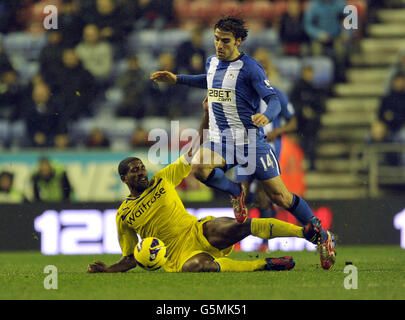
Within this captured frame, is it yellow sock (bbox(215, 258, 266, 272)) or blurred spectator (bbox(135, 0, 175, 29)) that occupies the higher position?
blurred spectator (bbox(135, 0, 175, 29))

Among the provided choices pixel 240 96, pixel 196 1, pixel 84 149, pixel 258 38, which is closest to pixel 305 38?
pixel 258 38

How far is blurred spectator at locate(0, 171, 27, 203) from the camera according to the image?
12.1m

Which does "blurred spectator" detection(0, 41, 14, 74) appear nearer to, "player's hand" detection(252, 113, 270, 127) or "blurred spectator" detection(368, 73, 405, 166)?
"blurred spectator" detection(368, 73, 405, 166)

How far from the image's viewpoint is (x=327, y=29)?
Result: 572 inches

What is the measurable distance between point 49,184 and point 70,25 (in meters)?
3.54

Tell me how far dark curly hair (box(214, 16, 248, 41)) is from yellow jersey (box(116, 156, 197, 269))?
118 cm

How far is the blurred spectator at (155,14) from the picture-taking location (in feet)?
50.1

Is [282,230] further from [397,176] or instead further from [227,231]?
[397,176]

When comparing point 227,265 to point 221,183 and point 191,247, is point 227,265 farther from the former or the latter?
point 221,183

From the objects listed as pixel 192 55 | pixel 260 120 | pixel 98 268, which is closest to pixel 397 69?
pixel 192 55

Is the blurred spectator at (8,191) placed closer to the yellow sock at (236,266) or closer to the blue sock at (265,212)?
the blue sock at (265,212)

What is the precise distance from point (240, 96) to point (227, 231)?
1.17 m

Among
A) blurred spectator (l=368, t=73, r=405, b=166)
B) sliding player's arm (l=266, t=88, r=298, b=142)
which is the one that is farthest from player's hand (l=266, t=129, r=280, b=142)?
blurred spectator (l=368, t=73, r=405, b=166)

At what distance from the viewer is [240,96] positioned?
7.63 meters
